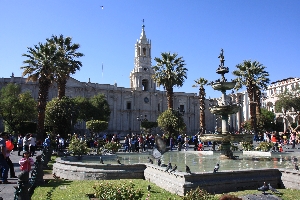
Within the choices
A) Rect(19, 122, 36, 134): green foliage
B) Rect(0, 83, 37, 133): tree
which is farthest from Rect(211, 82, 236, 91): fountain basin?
Rect(0, 83, 37, 133): tree

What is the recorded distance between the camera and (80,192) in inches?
281

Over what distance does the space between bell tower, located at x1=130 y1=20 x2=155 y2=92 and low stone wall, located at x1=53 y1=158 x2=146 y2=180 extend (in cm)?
5459

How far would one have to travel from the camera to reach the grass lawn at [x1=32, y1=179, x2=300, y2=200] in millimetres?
6637

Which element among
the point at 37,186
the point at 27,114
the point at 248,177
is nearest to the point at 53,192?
the point at 37,186

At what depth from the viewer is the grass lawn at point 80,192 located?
6.64 metres

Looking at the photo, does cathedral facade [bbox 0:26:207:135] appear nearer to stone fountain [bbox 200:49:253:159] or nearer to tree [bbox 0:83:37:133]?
tree [bbox 0:83:37:133]

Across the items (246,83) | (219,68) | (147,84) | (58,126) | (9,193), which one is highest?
(147,84)

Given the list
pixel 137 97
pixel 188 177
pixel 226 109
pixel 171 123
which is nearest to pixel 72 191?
pixel 188 177

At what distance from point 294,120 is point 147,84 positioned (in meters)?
29.9

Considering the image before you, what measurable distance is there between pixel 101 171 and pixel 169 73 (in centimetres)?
2502

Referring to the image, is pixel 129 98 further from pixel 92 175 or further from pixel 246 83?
pixel 92 175

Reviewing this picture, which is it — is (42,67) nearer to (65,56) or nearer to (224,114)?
(65,56)

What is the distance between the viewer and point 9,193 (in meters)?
7.42

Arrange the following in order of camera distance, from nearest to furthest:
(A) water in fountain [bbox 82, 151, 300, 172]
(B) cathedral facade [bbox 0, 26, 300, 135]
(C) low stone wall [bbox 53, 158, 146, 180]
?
(C) low stone wall [bbox 53, 158, 146, 180]
(A) water in fountain [bbox 82, 151, 300, 172]
(B) cathedral facade [bbox 0, 26, 300, 135]
